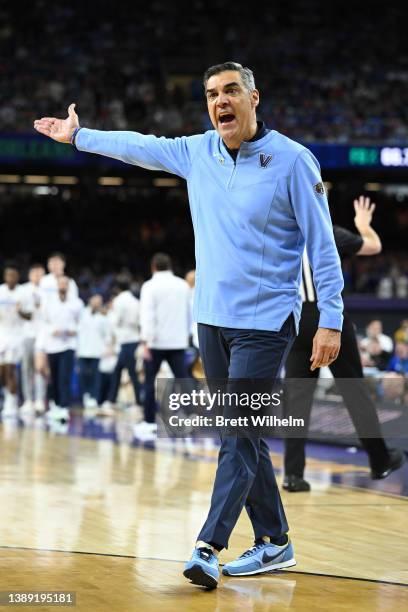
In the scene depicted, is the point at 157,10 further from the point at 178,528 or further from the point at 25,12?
the point at 178,528

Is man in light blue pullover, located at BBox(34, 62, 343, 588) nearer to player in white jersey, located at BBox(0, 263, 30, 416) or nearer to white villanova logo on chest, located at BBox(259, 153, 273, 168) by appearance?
white villanova logo on chest, located at BBox(259, 153, 273, 168)

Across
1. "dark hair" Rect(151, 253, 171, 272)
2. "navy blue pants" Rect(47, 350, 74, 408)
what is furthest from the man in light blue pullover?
"navy blue pants" Rect(47, 350, 74, 408)

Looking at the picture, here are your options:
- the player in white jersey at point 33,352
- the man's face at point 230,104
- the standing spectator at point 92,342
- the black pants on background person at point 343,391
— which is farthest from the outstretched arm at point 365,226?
the standing spectator at point 92,342

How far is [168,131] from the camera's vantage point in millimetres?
28094

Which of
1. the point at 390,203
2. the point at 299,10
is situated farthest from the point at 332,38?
the point at 390,203

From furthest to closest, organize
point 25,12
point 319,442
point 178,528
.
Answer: point 25,12, point 319,442, point 178,528

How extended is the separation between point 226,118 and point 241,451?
4.76 feet

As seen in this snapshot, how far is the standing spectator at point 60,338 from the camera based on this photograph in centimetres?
1491

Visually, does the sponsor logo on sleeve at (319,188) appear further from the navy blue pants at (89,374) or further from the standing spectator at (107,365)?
the navy blue pants at (89,374)

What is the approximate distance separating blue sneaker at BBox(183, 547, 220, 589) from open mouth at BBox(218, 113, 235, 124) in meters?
1.84

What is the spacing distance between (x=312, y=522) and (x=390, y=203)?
91.7 ft

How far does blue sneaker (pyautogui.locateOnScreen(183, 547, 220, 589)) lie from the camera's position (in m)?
4.75

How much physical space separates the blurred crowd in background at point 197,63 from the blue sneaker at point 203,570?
2331 cm

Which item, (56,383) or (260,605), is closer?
(260,605)
